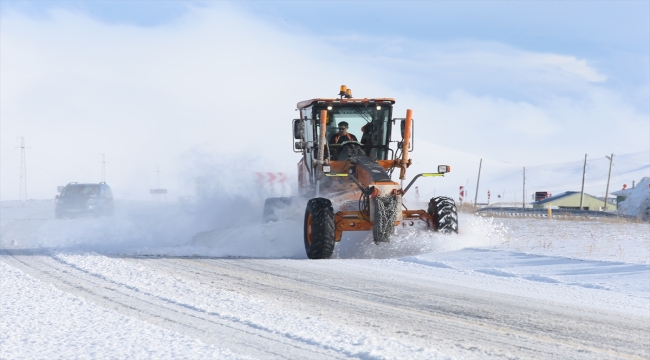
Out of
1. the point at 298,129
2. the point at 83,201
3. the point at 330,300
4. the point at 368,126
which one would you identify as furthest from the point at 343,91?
the point at 83,201

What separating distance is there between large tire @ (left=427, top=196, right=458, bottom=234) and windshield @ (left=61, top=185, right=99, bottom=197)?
20.6m

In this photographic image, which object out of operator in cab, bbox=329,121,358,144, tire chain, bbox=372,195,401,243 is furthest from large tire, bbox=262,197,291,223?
tire chain, bbox=372,195,401,243

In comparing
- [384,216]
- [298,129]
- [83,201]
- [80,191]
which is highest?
[298,129]

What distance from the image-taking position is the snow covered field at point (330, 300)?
210 inches

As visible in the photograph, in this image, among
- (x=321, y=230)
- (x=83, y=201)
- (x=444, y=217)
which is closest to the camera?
(x=321, y=230)

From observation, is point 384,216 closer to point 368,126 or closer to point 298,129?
point 298,129

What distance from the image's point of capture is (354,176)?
13.1 metres

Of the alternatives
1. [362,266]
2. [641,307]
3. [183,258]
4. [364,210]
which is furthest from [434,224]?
[641,307]

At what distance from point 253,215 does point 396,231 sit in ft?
22.0

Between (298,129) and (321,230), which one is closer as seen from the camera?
(321,230)

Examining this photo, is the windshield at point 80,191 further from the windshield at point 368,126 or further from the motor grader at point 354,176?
the windshield at point 368,126

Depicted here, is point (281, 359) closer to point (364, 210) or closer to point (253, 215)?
point (364, 210)

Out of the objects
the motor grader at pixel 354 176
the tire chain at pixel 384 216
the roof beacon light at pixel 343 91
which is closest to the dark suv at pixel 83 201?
the motor grader at pixel 354 176

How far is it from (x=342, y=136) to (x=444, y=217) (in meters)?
2.67
